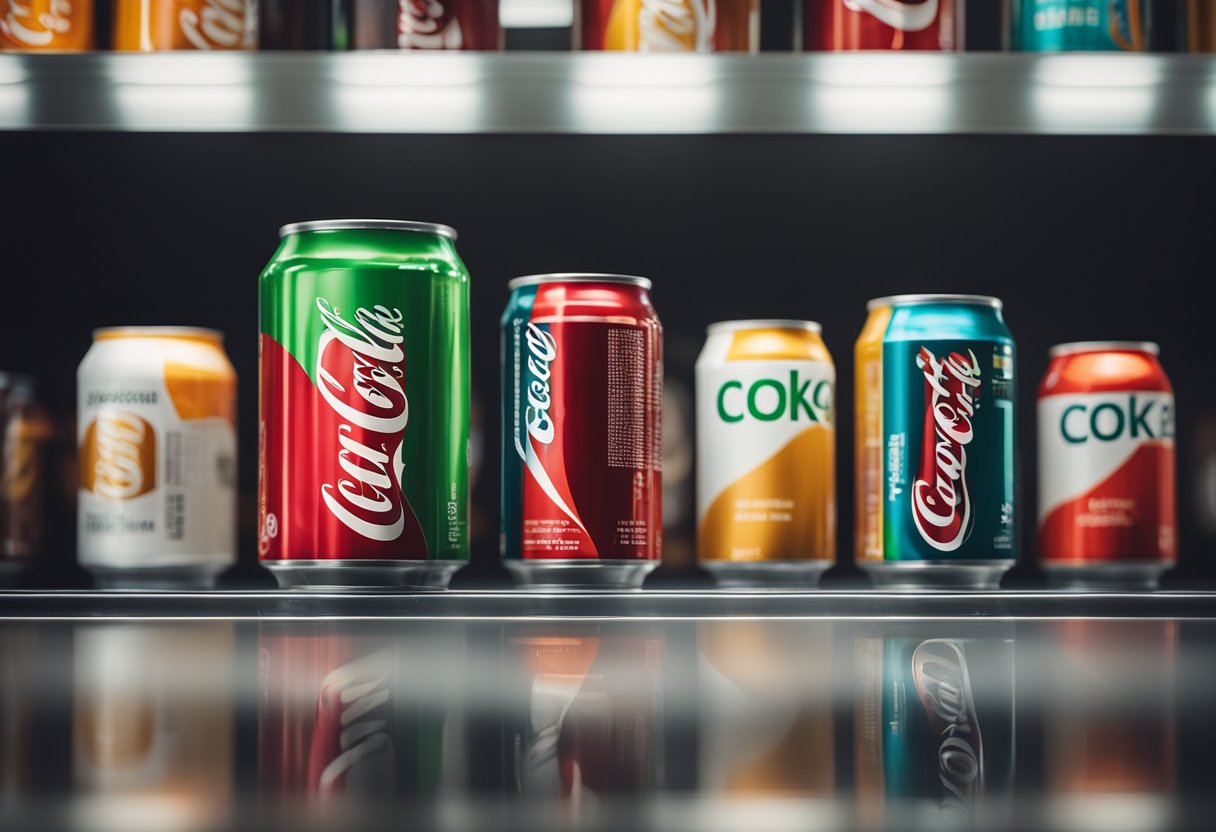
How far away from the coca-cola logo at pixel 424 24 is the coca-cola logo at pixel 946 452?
0.49 m

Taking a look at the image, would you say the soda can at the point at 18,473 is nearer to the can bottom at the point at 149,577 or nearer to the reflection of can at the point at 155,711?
the can bottom at the point at 149,577

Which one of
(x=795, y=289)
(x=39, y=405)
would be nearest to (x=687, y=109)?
(x=795, y=289)

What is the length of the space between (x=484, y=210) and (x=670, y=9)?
34cm

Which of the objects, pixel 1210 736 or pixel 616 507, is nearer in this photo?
pixel 1210 736

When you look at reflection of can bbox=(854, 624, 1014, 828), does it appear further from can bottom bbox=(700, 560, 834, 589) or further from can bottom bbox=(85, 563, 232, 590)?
can bottom bbox=(85, 563, 232, 590)

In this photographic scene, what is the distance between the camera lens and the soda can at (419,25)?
1.06 m

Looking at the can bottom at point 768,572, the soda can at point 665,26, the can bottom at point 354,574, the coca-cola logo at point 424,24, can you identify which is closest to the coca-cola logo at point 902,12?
the soda can at point 665,26

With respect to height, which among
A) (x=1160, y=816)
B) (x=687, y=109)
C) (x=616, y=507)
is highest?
(x=687, y=109)

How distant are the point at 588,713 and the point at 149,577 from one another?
498mm

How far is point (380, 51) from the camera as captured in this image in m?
1.06

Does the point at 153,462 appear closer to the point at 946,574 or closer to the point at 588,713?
the point at 588,713

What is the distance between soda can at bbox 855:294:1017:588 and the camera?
1.00 meters

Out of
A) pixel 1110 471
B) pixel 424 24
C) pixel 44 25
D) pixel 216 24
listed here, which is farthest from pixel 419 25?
pixel 1110 471

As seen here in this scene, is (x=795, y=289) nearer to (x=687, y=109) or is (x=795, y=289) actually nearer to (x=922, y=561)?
(x=687, y=109)
